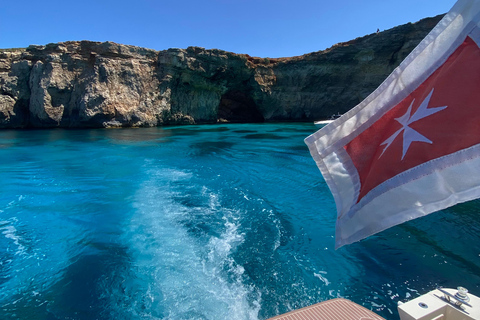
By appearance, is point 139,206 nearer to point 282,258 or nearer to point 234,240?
point 234,240

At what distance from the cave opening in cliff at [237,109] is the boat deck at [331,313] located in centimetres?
3744

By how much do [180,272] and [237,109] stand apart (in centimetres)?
3843

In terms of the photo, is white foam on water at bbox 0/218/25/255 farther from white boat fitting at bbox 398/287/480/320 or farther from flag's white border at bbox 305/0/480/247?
white boat fitting at bbox 398/287/480/320

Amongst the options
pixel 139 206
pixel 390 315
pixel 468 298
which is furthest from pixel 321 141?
Answer: pixel 139 206

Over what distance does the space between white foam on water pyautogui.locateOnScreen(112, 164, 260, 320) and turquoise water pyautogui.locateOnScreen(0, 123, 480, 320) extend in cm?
2

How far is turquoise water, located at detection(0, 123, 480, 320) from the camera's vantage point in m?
3.33

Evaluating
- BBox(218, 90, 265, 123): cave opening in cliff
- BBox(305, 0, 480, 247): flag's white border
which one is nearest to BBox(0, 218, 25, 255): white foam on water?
BBox(305, 0, 480, 247): flag's white border

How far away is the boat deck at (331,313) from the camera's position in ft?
6.41

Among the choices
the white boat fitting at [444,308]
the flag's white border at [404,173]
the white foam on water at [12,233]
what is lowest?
the white foam on water at [12,233]

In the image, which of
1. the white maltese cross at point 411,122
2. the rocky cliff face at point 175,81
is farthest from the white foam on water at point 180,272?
the rocky cliff face at point 175,81

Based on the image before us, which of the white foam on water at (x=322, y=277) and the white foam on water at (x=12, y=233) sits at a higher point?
the white foam on water at (x=322, y=277)

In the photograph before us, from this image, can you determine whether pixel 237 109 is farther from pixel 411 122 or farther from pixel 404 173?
pixel 404 173

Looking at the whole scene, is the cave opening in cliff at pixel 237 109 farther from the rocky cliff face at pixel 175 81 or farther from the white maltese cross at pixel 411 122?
the white maltese cross at pixel 411 122

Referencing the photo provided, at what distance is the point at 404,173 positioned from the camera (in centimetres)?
169
